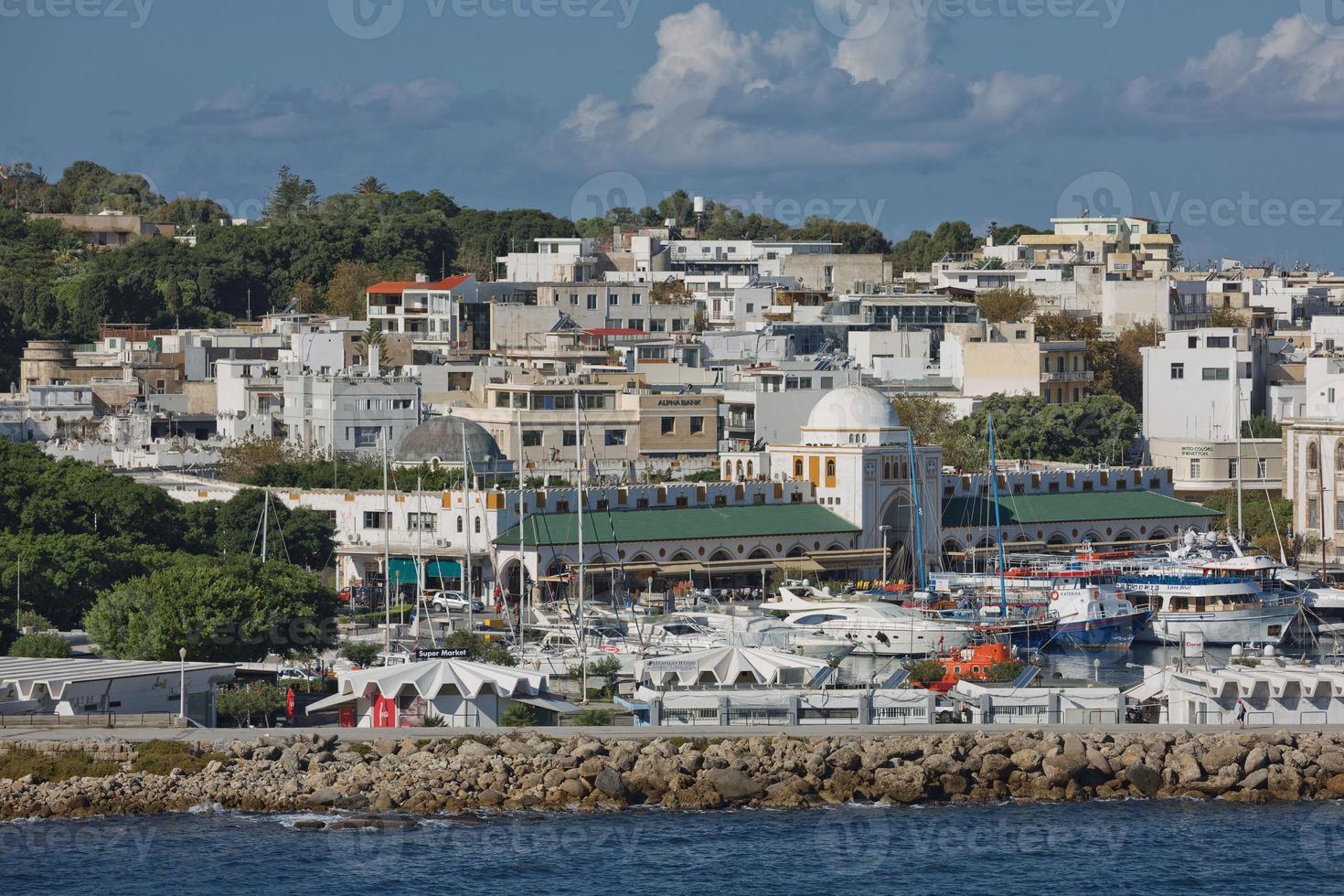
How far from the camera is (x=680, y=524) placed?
67.9m

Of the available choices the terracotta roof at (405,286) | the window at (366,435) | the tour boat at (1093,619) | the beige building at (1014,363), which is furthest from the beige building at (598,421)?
the terracotta roof at (405,286)

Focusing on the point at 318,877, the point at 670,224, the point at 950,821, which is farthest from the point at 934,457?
the point at 670,224

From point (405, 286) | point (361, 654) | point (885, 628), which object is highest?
point (405, 286)

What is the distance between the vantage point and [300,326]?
10356cm

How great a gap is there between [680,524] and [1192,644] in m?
12.9

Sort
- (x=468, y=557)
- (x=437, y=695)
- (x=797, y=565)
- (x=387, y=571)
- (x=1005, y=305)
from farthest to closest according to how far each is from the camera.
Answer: (x=1005, y=305) < (x=797, y=565) < (x=468, y=557) < (x=387, y=571) < (x=437, y=695)

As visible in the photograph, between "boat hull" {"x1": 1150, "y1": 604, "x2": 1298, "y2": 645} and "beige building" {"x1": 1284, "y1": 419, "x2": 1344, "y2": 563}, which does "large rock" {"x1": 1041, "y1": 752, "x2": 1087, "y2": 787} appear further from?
"beige building" {"x1": 1284, "y1": 419, "x2": 1344, "y2": 563}

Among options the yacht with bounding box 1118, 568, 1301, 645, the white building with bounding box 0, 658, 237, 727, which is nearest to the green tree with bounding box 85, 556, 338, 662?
the white building with bounding box 0, 658, 237, 727

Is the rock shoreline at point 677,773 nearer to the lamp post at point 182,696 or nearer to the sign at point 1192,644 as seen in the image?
the lamp post at point 182,696

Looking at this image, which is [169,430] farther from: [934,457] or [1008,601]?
[1008,601]

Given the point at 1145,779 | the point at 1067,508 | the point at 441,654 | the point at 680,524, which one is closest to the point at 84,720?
the point at 441,654

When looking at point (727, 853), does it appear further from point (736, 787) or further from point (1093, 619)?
point (1093, 619)

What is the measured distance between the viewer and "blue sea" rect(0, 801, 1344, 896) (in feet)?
126

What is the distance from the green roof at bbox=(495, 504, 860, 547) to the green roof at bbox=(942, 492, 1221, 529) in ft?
13.2
